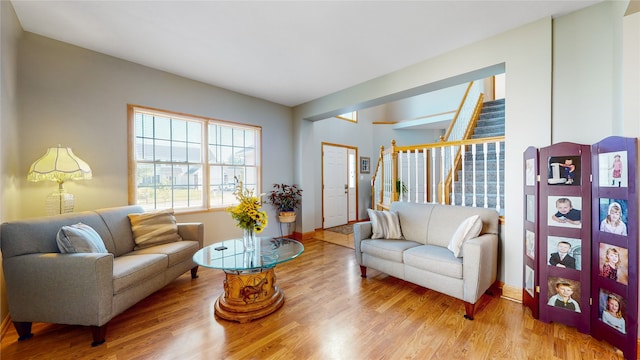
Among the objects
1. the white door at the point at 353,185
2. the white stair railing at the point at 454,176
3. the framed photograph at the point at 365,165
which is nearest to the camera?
the white stair railing at the point at 454,176

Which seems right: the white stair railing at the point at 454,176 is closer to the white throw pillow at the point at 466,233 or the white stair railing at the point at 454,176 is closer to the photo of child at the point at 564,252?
the white throw pillow at the point at 466,233

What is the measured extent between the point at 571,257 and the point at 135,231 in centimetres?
402

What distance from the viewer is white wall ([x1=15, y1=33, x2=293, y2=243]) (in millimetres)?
2494

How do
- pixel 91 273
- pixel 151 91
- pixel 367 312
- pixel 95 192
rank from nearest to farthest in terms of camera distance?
pixel 91 273 → pixel 367 312 → pixel 95 192 → pixel 151 91

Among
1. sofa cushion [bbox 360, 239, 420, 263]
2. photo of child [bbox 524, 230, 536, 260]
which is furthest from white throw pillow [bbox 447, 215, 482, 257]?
sofa cushion [bbox 360, 239, 420, 263]

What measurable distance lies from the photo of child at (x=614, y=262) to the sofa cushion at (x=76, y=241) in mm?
3849

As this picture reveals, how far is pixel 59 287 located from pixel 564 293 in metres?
3.82

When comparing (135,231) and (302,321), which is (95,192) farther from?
(302,321)

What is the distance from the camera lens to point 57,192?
2471mm

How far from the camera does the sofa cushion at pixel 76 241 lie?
6.16 feet

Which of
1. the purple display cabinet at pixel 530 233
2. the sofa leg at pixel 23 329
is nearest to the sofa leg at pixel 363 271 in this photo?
the purple display cabinet at pixel 530 233

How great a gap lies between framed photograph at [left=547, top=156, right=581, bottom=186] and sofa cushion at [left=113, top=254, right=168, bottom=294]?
3.47 metres

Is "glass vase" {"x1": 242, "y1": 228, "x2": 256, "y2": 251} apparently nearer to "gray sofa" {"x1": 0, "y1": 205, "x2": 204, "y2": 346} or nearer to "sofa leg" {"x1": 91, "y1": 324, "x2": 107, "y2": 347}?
"gray sofa" {"x1": 0, "y1": 205, "x2": 204, "y2": 346}

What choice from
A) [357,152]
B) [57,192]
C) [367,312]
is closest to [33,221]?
[57,192]
